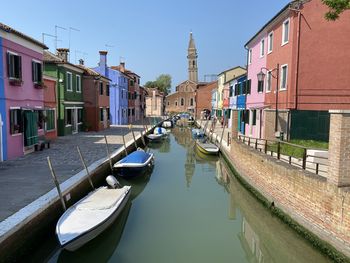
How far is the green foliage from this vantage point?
117194 millimetres

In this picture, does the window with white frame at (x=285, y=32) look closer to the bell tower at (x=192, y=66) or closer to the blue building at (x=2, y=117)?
the blue building at (x=2, y=117)

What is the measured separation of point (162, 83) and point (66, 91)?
95574 mm

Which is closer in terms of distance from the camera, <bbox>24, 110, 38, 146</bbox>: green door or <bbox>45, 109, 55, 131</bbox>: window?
<bbox>24, 110, 38, 146</bbox>: green door

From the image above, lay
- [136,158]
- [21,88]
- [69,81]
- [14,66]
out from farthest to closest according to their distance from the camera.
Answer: [69,81] → [21,88] → [136,158] → [14,66]

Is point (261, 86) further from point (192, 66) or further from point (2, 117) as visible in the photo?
point (192, 66)

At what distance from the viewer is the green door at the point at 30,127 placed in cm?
1605

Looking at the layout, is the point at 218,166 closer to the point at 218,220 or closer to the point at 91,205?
the point at 218,220

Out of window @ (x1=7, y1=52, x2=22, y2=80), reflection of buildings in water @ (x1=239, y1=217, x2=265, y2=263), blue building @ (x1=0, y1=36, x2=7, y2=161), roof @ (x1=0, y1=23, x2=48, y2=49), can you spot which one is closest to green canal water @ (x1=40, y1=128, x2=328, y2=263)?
reflection of buildings in water @ (x1=239, y1=217, x2=265, y2=263)

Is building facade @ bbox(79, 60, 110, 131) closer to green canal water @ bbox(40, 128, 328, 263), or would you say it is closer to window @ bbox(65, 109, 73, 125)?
window @ bbox(65, 109, 73, 125)

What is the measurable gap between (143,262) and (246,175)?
7812 millimetres

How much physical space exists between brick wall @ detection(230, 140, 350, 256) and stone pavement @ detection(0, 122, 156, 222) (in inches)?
269

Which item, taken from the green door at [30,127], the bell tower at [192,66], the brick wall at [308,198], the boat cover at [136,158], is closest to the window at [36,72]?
the green door at [30,127]

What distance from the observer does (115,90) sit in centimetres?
3947

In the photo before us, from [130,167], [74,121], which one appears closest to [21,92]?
[130,167]
